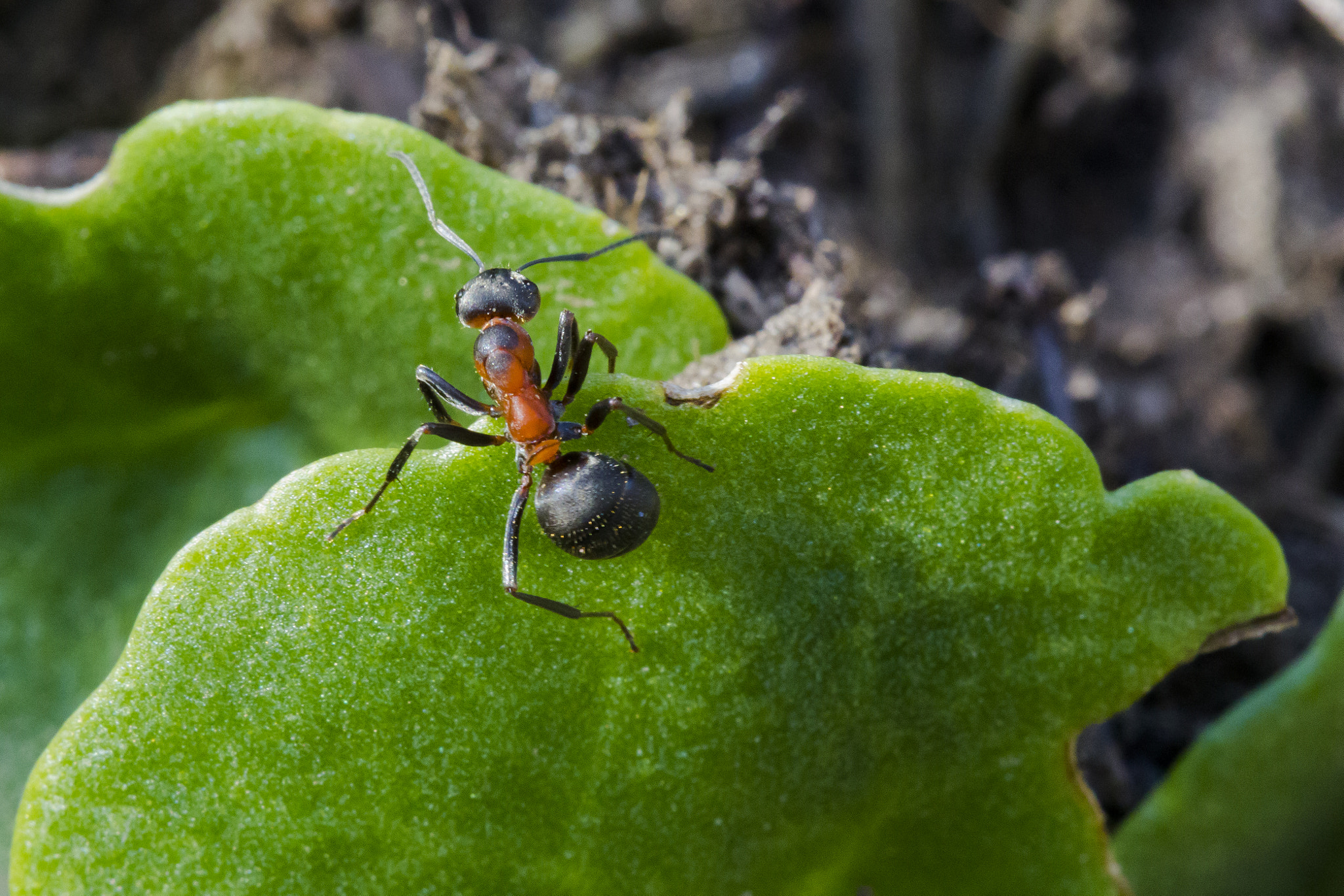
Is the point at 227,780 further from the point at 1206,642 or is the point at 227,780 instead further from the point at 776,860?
the point at 1206,642

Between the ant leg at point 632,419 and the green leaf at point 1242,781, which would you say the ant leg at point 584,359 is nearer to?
the ant leg at point 632,419

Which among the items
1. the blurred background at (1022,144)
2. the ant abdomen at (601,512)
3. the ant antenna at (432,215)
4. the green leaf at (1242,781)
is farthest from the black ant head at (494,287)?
the green leaf at (1242,781)

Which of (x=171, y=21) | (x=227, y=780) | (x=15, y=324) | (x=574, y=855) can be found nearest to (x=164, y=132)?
(x=15, y=324)

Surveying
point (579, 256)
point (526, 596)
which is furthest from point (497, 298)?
point (526, 596)

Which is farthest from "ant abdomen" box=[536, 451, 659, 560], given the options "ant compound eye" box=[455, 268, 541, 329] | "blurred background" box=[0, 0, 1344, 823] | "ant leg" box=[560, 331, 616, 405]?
"blurred background" box=[0, 0, 1344, 823]

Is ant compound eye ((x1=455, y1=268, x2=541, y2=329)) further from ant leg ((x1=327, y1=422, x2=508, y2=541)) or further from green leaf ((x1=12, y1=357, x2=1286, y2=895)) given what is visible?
green leaf ((x1=12, y1=357, x2=1286, y2=895))

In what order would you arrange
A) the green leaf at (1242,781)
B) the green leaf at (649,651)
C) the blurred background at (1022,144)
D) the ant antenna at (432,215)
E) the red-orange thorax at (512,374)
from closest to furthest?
the green leaf at (649,651) < the ant antenna at (432,215) < the red-orange thorax at (512,374) < the green leaf at (1242,781) < the blurred background at (1022,144)
